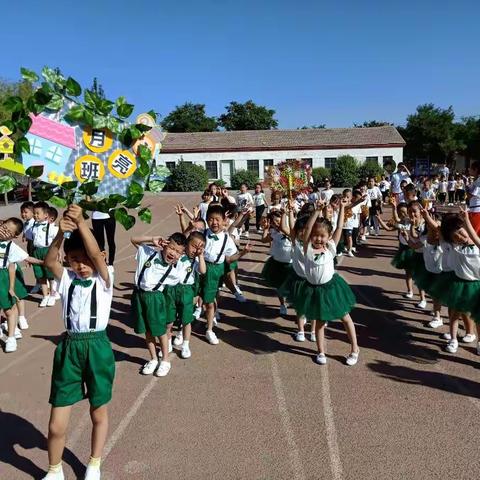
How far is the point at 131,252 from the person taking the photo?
40.3ft

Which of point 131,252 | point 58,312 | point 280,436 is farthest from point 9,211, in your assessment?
point 280,436

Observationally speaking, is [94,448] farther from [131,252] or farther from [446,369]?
[131,252]

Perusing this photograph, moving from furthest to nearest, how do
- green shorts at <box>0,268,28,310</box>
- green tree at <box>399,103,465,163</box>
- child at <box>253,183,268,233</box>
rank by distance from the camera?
green tree at <box>399,103,465,163</box>, child at <box>253,183,268,233</box>, green shorts at <box>0,268,28,310</box>

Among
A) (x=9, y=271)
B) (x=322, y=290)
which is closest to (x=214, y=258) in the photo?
(x=322, y=290)

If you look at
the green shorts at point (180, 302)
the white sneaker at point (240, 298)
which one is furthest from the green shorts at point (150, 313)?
the white sneaker at point (240, 298)

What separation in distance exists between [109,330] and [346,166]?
3049 centimetres

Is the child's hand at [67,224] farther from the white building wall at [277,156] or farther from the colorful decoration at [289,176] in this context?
the white building wall at [277,156]

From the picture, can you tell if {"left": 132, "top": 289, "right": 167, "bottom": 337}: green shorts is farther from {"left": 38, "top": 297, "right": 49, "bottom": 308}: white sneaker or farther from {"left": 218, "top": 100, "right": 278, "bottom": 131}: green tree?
{"left": 218, "top": 100, "right": 278, "bottom": 131}: green tree

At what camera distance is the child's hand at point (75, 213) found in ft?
9.11

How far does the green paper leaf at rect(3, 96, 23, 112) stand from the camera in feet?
8.80

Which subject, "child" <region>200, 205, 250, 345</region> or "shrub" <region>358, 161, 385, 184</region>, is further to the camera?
"shrub" <region>358, 161, 385, 184</region>

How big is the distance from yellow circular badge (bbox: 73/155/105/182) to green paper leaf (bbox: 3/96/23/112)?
1.45 feet

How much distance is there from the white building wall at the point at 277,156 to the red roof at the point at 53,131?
115 feet

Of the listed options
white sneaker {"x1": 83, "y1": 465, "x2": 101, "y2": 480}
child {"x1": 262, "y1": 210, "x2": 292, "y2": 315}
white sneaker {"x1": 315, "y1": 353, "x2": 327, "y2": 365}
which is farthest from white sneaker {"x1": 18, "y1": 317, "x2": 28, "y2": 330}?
white sneaker {"x1": 315, "y1": 353, "x2": 327, "y2": 365}
